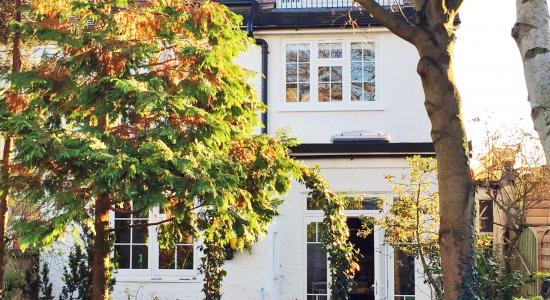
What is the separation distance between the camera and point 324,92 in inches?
672

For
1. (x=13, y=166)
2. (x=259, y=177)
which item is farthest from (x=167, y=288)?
(x=13, y=166)

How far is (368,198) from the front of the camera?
1662cm

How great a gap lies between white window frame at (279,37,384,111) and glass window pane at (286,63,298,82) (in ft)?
0.34

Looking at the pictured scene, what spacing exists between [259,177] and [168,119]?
2035mm

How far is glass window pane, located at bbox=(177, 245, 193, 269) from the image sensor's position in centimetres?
1639

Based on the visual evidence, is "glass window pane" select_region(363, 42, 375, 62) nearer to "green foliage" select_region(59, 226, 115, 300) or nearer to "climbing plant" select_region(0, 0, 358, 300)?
"climbing plant" select_region(0, 0, 358, 300)

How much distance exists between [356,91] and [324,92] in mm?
654

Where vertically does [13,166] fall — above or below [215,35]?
below

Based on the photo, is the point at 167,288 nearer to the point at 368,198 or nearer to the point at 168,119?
the point at 368,198

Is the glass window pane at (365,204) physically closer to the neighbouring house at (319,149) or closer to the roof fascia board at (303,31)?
the neighbouring house at (319,149)

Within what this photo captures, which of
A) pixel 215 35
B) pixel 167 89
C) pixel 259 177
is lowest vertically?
pixel 259 177

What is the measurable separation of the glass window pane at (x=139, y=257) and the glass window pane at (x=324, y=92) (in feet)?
15.3

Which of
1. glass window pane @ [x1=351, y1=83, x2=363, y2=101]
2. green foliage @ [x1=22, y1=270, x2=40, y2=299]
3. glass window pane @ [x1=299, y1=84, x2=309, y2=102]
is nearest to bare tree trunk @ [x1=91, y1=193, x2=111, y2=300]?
green foliage @ [x1=22, y1=270, x2=40, y2=299]

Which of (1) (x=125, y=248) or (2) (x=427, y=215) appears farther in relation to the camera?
(1) (x=125, y=248)
